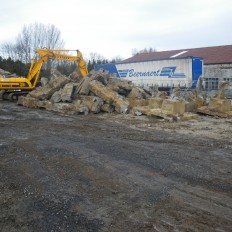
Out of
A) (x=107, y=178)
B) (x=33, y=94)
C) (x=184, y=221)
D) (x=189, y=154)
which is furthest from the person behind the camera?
(x=33, y=94)

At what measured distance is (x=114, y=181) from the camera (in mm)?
5305

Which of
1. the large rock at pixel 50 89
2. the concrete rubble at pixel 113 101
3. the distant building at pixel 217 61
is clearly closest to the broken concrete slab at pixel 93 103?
the concrete rubble at pixel 113 101

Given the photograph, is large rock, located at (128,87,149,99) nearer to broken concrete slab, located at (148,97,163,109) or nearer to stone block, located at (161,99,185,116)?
broken concrete slab, located at (148,97,163,109)

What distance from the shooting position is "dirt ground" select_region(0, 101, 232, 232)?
3.85 meters

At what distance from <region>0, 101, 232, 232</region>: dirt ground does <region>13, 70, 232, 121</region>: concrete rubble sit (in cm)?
390

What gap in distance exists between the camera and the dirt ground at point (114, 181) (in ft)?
12.6

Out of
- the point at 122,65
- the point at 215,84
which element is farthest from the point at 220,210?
the point at 122,65

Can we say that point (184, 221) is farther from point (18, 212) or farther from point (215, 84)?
point (215, 84)

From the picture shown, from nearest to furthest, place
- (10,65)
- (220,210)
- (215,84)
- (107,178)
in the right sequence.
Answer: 1. (220,210)
2. (107,178)
3. (215,84)
4. (10,65)

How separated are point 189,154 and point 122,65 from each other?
22.7m

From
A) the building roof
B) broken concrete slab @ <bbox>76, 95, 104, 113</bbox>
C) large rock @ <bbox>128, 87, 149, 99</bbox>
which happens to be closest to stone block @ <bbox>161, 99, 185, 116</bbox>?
large rock @ <bbox>128, 87, 149, 99</bbox>

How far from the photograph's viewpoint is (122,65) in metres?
29.1

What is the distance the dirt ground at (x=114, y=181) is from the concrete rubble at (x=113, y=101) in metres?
3.90

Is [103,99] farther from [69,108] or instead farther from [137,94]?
[137,94]
